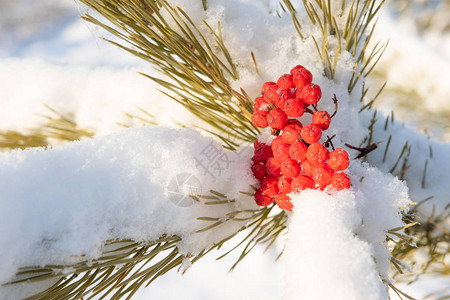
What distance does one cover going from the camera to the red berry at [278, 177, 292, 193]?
496mm

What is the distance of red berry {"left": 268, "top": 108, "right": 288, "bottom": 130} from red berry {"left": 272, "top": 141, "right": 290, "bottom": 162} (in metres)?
0.03

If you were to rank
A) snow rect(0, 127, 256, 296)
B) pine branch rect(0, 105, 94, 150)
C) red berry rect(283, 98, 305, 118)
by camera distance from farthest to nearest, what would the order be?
pine branch rect(0, 105, 94, 150) < red berry rect(283, 98, 305, 118) < snow rect(0, 127, 256, 296)

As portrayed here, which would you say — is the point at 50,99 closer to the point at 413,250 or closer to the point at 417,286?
the point at 413,250

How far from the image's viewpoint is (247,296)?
162cm

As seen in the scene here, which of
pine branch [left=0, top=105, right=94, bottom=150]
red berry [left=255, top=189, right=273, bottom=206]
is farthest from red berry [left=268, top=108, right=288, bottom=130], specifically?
pine branch [left=0, top=105, right=94, bottom=150]

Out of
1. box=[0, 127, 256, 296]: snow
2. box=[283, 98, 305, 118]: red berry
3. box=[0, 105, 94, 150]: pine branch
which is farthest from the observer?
box=[0, 105, 94, 150]: pine branch

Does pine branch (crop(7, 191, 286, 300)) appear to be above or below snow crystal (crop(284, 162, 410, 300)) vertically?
above

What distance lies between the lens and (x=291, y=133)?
49 cm

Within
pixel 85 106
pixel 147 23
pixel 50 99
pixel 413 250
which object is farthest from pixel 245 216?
pixel 50 99

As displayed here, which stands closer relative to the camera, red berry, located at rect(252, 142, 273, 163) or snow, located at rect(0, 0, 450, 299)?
snow, located at rect(0, 0, 450, 299)

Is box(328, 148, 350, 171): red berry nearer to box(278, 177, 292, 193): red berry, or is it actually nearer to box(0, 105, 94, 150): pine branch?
box(278, 177, 292, 193): red berry

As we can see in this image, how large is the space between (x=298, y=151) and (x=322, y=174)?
4 centimetres

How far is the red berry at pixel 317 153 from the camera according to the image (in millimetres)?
459

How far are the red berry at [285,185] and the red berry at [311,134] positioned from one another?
0.21 ft
